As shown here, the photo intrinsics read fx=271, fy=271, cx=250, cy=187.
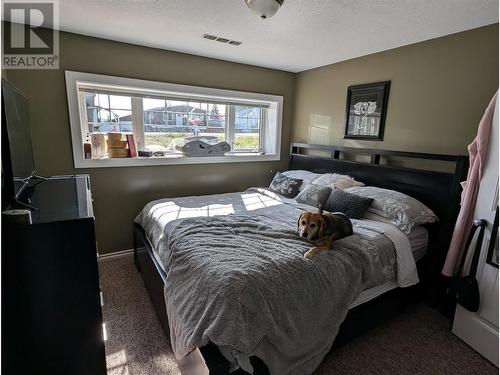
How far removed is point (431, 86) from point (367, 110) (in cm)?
63

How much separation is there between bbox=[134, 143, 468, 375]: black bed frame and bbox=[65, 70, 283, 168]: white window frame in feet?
2.69

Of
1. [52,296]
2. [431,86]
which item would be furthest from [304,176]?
[52,296]

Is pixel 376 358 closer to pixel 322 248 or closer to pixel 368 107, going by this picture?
pixel 322 248

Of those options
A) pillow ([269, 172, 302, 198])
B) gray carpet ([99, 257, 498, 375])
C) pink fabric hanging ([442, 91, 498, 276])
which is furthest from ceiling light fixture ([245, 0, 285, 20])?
gray carpet ([99, 257, 498, 375])

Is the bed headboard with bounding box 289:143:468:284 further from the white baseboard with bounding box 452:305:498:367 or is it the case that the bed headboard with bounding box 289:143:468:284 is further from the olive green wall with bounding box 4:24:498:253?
the white baseboard with bounding box 452:305:498:367

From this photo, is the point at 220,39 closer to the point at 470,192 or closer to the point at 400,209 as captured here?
the point at 400,209

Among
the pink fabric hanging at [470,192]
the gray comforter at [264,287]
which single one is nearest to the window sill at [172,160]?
the gray comforter at [264,287]

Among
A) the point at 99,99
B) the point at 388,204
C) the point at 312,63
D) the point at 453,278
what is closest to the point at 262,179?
the point at 312,63

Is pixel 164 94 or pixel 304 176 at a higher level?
pixel 164 94

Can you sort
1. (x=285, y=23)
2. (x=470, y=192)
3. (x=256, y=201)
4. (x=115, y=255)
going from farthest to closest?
(x=115, y=255), (x=256, y=201), (x=285, y=23), (x=470, y=192)

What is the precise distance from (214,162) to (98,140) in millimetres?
1293

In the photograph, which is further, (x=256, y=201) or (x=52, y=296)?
(x=256, y=201)

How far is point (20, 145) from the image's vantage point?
1.41 meters

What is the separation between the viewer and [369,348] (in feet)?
6.00
